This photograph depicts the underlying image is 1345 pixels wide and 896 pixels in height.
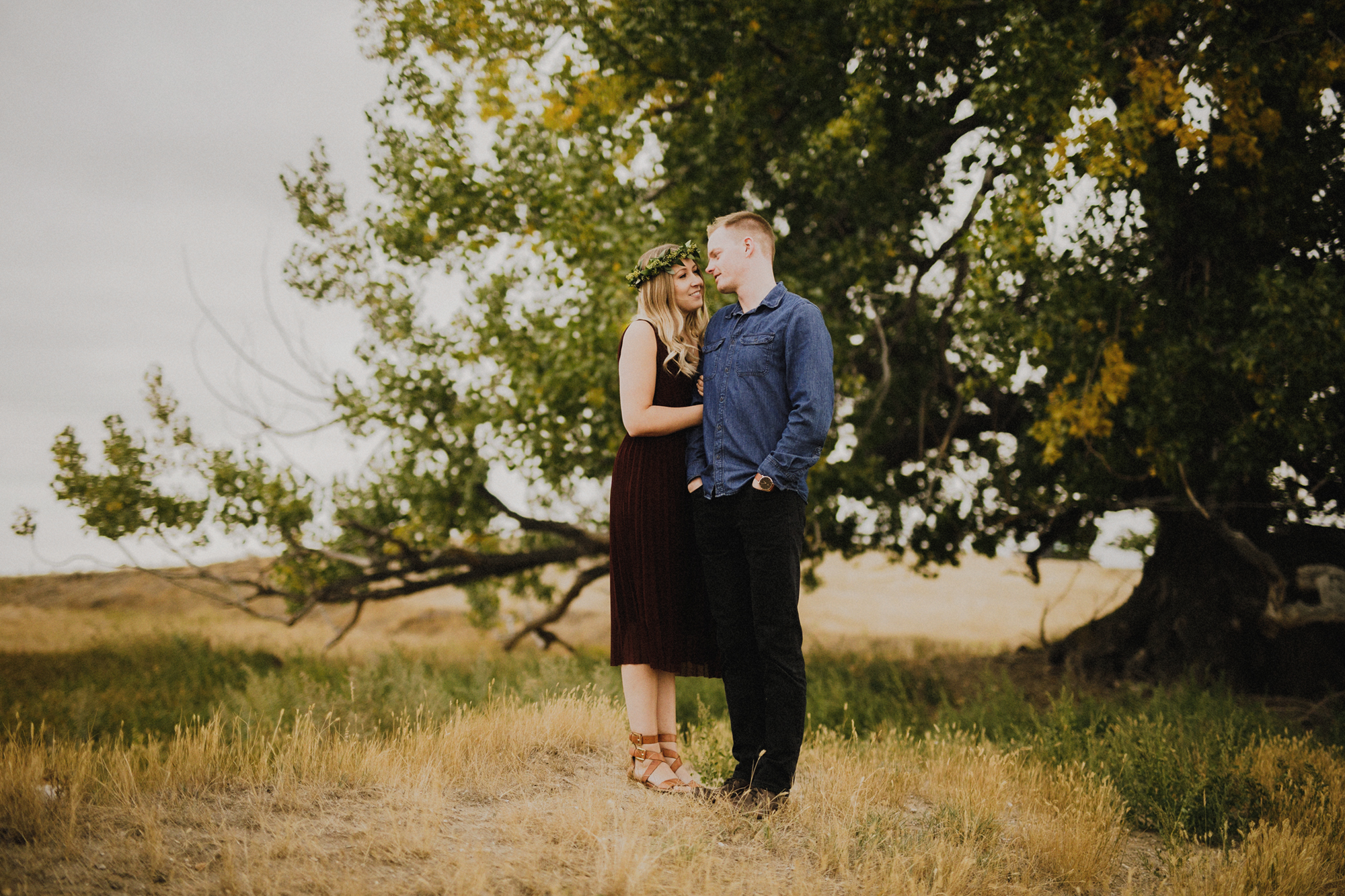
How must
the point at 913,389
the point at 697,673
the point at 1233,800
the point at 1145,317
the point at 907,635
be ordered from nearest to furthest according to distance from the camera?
the point at 697,673 → the point at 1233,800 → the point at 1145,317 → the point at 913,389 → the point at 907,635

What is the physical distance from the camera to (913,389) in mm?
11266

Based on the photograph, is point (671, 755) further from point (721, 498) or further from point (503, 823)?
point (721, 498)

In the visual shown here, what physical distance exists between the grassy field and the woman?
502mm

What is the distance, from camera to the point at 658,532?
4.24m

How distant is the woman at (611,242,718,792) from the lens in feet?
13.9

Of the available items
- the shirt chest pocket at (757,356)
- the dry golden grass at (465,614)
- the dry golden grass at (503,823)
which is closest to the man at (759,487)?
the shirt chest pocket at (757,356)

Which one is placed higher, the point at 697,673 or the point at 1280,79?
the point at 1280,79

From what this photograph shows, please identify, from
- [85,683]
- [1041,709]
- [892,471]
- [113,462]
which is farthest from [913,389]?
[85,683]

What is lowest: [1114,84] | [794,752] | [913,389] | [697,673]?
[794,752]

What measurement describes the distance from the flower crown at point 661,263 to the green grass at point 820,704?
298 centimetres

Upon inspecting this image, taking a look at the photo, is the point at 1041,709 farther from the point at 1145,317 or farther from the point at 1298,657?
the point at 1145,317

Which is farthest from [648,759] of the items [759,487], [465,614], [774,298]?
[465,614]

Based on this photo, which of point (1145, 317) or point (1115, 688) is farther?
point (1115, 688)

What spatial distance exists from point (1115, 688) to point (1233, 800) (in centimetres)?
630
